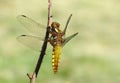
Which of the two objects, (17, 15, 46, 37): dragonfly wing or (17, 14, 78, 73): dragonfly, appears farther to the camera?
(17, 15, 46, 37): dragonfly wing

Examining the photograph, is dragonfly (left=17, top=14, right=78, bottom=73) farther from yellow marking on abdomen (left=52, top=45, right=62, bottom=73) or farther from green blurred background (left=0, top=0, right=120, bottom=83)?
green blurred background (left=0, top=0, right=120, bottom=83)

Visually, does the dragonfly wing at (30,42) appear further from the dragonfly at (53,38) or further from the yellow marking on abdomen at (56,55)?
the yellow marking on abdomen at (56,55)

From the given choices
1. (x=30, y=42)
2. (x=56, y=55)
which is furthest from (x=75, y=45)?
(x=56, y=55)

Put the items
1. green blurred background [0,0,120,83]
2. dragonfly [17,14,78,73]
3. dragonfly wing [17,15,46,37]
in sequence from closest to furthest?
dragonfly [17,14,78,73] → dragonfly wing [17,15,46,37] → green blurred background [0,0,120,83]

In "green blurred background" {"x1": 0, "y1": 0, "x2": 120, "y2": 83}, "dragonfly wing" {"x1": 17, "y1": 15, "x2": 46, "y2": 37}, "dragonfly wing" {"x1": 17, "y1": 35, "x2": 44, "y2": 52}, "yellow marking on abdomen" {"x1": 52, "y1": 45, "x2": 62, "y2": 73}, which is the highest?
"yellow marking on abdomen" {"x1": 52, "y1": 45, "x2": 62, "y2": 73}

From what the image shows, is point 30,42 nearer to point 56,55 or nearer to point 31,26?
point 31,26

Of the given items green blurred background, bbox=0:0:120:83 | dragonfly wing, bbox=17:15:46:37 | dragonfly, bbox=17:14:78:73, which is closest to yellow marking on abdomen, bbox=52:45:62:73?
dragonfly, bbox=17:14:78:73

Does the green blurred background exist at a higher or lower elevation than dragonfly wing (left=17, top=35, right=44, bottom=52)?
lower

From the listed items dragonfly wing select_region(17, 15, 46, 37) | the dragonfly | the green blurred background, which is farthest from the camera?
the green blurred background

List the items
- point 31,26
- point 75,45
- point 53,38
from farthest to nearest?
point 75,45 < point 31,26 < point 53,38
